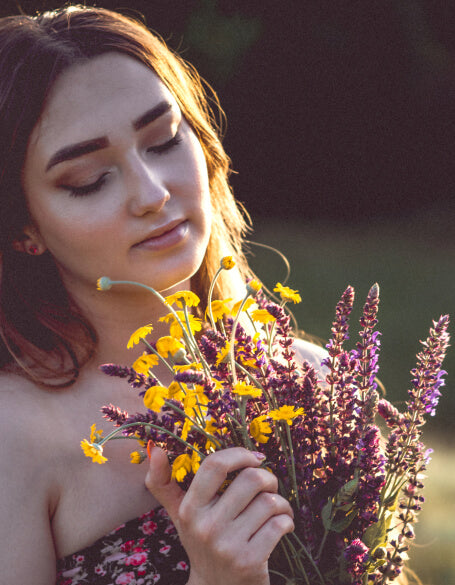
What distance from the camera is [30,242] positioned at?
1.93 meters

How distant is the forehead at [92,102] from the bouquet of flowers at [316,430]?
24.2 inches

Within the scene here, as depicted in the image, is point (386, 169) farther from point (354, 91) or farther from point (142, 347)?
point (142, 347)

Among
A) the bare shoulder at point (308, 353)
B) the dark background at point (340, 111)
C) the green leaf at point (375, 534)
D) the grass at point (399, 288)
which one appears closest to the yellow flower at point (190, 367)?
the green leaf at point (375, 534)

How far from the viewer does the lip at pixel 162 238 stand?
167cm

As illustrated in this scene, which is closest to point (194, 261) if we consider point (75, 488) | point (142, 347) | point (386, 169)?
point (142, 347)

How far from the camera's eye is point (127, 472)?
1.84 meters

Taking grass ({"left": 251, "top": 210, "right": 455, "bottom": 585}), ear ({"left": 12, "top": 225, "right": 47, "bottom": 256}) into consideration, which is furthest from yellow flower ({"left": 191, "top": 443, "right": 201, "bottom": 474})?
grass ({"left": 251, "top": 210, "right": 455, "bottom": 585})

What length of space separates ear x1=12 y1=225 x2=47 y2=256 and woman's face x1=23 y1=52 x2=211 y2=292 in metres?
0.10

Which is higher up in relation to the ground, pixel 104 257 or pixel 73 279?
pixel 104 257

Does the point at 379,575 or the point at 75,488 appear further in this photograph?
the point at 75,488

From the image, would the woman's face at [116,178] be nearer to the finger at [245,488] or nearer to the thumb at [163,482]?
the thumb at [163,482]

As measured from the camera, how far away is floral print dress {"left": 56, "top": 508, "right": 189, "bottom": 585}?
5.55 feet

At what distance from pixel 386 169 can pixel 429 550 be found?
10.7m

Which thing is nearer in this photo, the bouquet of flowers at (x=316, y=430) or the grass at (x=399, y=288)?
the bouquet of flowers at (x=316, y=430)
